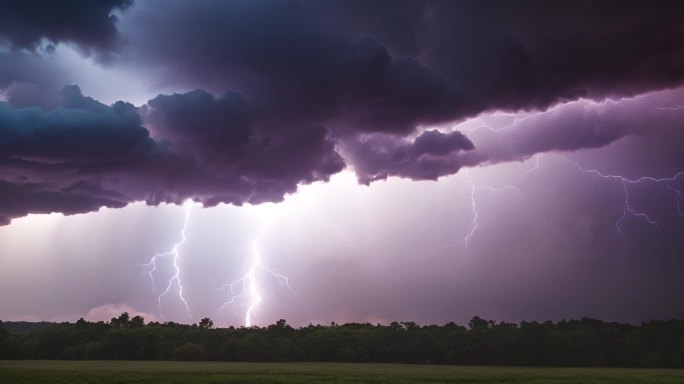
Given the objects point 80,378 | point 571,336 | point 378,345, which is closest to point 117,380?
point 80,378

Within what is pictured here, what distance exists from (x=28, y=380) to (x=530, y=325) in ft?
260

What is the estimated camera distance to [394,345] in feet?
342

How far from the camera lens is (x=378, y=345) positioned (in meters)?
105

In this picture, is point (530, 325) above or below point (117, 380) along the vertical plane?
above

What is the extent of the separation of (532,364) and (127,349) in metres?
66.7

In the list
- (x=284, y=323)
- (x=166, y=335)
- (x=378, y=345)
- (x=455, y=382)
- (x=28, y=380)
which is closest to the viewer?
(x=28, y=380)

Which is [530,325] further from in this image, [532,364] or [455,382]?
[455,382]

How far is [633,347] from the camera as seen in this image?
96500 millimetres

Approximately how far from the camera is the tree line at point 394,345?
97.9 m

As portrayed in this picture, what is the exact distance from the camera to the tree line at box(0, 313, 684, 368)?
321 ft

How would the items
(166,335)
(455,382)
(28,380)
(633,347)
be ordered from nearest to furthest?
1. (28,380)
2. (455,382)
3. (633,347)
4. (166,335)

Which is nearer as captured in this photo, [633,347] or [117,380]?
[117,380]

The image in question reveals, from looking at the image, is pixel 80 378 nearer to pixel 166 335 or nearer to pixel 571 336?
pixel 166 335

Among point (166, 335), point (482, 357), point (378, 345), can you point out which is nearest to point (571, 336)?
point (482, 357)
